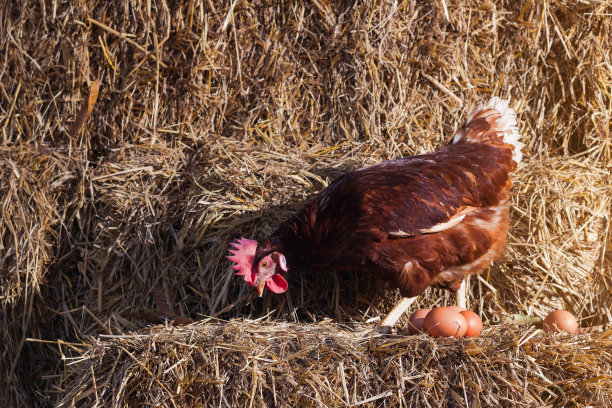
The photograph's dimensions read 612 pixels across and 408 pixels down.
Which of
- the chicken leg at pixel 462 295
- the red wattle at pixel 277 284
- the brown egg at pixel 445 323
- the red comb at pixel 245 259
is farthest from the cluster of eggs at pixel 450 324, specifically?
the red comb at pixel 245 259

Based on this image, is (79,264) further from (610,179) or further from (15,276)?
(610,179)

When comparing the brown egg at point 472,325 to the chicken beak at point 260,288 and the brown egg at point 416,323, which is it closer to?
the brown egg at point 416,323

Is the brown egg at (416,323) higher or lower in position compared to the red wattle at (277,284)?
higher

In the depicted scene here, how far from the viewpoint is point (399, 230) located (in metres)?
2.97

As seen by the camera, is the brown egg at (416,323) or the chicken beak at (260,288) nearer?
the brown egg at (416,323)

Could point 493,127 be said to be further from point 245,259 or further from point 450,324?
point 245,259

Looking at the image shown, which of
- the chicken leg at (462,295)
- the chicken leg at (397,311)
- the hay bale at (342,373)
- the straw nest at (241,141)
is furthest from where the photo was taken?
the straw nest at (241,141)

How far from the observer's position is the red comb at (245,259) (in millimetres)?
3004

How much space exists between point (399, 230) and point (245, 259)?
709 millimetres

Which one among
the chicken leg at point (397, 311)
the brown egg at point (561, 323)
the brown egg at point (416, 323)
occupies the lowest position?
the chicken leg at point (397, 311)

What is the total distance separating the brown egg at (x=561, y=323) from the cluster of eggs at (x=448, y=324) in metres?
0.43

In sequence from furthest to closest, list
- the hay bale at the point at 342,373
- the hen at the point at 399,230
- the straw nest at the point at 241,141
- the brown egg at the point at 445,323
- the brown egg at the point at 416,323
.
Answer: the straw nest at the point at 241,141 < the hen at the point at 399,230 < the brown egg at the point at 416,323 < the brown egg at the point at 445,323 < the hay bale at the point at 342,373

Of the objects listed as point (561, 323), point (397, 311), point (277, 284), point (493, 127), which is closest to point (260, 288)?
point (277, 284)

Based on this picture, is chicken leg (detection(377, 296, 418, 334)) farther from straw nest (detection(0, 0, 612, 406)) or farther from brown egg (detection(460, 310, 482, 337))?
brown egg (detection(460, 310, 482, 337))
